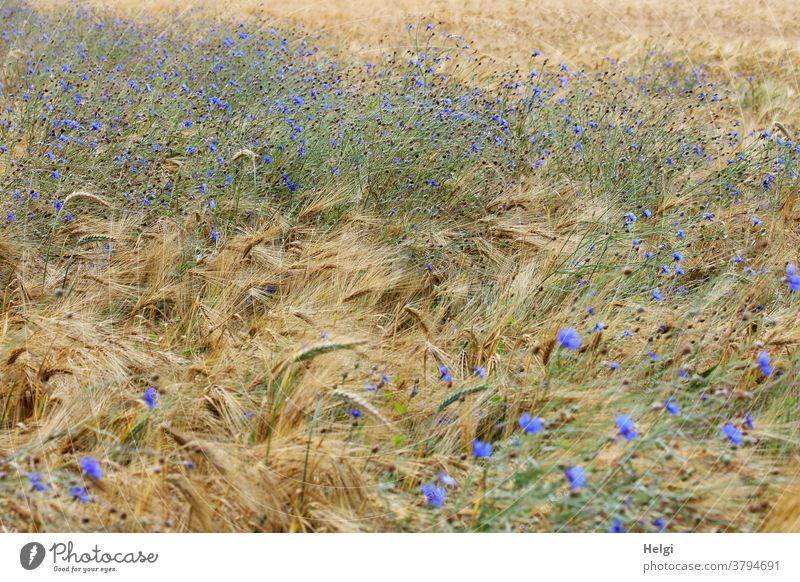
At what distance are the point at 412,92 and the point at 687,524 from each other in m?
3.33

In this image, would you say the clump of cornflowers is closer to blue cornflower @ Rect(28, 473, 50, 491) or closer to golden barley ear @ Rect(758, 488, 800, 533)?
golden barley ear @ Rect(758, 488, 800, 533)

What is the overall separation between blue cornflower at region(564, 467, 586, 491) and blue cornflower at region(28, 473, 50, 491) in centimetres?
113

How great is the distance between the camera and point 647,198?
11.4 ft

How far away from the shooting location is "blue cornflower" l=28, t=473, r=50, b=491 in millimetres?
1496

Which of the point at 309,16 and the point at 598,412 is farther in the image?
the point at 309,16

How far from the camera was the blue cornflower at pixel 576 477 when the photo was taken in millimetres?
1427

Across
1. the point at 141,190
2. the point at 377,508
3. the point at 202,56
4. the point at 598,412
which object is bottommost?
the point at 377,508

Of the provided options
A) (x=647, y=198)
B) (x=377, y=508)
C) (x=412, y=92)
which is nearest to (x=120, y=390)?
(x=377, y=508)

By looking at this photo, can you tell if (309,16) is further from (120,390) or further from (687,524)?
(687,524)
